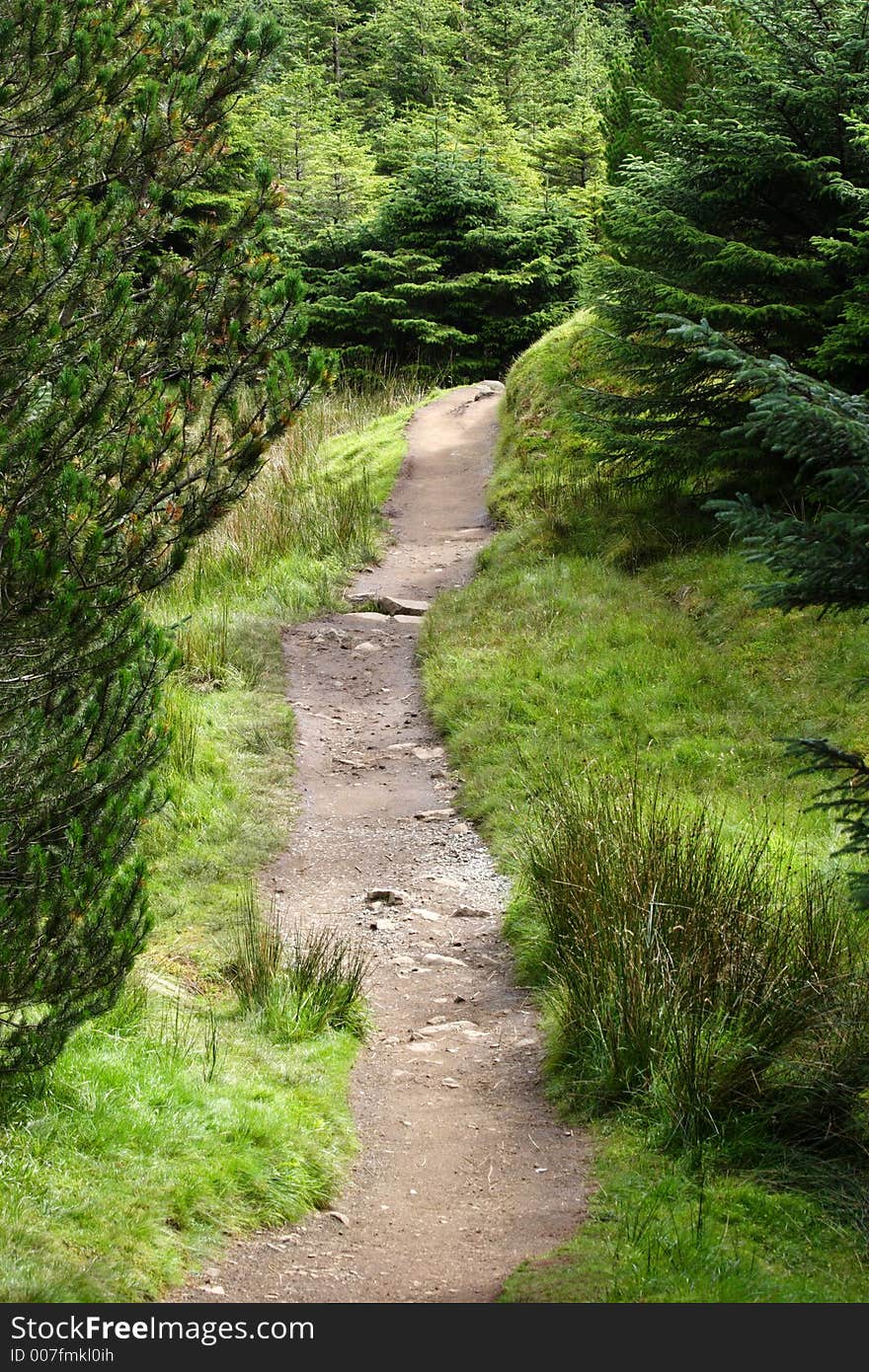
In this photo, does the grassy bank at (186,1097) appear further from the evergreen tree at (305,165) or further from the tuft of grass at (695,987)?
the evergreen tree at (305,165)

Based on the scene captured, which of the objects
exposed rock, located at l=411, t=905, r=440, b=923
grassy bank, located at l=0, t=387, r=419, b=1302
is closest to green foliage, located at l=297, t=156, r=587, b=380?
grassy bank, located at l=0, t=387, r=419, b=1302

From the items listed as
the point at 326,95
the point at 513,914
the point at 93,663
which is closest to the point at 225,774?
the point at 513,914

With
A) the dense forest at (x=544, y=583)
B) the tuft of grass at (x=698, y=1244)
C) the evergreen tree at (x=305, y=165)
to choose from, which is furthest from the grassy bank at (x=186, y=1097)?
the evergreen tree at (x=305, y=165)

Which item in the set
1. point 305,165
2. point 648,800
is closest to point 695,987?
point 648,800

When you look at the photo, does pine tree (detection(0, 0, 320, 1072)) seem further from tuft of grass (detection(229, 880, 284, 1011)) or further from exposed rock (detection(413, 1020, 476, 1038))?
exposed rock (detection(413, 1020, 476, 1038))

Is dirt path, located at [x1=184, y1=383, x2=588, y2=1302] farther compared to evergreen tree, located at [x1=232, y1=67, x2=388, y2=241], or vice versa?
evergreen tree, located at [x1=232, y1=67, x2=388, y2=241]

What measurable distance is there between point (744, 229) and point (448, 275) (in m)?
12.9

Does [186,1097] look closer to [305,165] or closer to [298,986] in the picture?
[298,986]

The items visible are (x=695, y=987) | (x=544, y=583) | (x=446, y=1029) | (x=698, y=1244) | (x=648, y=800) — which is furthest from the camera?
(x=544, y=583)

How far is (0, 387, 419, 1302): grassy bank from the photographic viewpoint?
372cm

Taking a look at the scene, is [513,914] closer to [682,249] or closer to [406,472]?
[682,249]

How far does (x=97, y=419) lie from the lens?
4262mm

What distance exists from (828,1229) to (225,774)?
233 inches

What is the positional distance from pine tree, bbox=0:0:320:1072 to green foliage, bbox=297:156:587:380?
1734 cm
